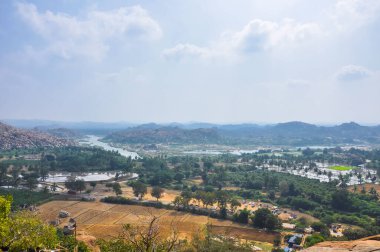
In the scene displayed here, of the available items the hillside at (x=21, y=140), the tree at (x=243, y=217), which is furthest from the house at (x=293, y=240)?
the hillside at (x=21, y=140)

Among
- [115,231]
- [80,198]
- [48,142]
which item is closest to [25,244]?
[115,231]

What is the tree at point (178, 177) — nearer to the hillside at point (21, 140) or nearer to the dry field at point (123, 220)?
the dry field at point (123, 220)

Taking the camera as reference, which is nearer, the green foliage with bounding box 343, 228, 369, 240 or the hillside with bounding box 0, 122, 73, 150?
the green foliage with bounding box 343, 228, 369, 240

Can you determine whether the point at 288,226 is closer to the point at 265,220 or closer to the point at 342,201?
the point at 265,220

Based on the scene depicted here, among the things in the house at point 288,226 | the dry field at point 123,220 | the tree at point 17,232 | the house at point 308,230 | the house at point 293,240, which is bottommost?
the dry field at point 123,220

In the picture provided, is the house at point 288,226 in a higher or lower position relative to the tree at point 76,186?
lower

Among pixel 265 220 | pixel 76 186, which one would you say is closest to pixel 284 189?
pixel 265 220

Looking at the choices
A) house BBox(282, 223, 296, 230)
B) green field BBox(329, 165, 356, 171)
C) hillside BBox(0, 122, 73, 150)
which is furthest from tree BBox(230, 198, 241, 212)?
hillside BBox(0, 122, 73, 150)

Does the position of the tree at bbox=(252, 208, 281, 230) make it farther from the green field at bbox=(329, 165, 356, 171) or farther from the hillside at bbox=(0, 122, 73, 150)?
the hillside at bbox=(0, 122, 73, 150)
